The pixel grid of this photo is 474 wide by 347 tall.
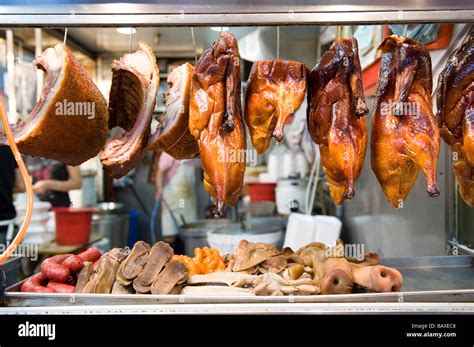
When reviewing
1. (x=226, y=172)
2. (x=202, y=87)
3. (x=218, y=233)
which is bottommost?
(x=218, y=233)

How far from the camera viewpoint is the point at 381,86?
2182 mm

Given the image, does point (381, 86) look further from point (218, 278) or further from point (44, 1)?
point (44, 1)

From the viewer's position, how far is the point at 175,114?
222 centimetres

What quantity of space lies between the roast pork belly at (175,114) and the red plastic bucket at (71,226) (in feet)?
10.1

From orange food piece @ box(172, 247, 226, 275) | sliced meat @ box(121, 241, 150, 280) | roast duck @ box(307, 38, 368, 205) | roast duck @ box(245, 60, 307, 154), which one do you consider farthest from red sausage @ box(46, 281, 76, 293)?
roast duck @ box(307, 38, 368, 205)

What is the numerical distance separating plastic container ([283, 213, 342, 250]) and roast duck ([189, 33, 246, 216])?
116 inches

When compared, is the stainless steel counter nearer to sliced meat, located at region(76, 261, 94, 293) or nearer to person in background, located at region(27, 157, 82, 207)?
sliced meat, located at region(76, 261, 94, 293)

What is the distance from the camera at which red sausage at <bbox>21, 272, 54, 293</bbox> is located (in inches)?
89.2

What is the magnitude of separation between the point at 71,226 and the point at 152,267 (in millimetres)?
3129

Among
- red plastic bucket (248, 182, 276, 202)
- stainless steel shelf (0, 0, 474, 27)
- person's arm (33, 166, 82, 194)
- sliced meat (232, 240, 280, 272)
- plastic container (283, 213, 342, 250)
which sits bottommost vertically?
plastic container (283, 213, 342, 250)

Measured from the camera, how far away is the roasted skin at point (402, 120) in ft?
6.81

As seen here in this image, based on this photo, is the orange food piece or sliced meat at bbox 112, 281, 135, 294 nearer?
sliced meat at bbox 112, 281, 135, 294

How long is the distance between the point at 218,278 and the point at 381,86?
4.24 ft
